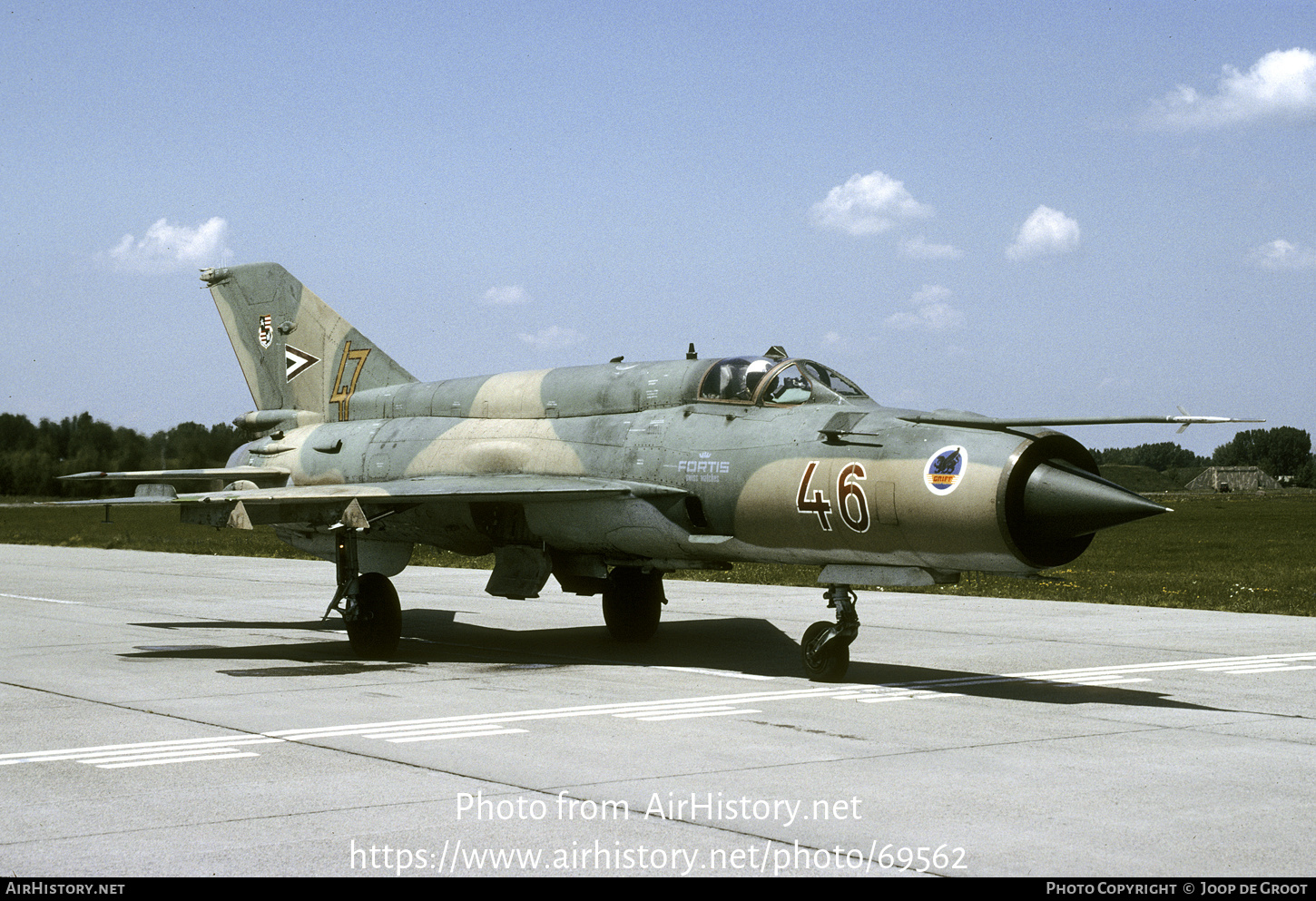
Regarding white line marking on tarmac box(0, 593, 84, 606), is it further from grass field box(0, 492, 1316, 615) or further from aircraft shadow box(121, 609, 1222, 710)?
grass field box(0, 492, 1316, 615)

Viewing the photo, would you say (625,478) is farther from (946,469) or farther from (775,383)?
(946,469)

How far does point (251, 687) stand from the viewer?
1184 centimetres

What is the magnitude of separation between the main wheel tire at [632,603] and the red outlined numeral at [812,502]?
4235 mm

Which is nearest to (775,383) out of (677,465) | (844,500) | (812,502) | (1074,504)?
(677,465)

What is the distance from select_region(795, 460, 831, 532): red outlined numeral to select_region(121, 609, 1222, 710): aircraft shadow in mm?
1519

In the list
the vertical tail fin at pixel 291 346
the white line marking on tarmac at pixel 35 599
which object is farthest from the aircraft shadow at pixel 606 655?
the white line marking on tarmac at pixel 35 599

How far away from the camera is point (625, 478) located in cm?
1354

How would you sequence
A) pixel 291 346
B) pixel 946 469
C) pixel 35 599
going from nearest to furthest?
pixel 946 469
pixel 291 346
pixel 35 599

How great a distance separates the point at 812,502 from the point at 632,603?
178 inches

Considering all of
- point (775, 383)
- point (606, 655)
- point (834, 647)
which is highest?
point (775, 383)

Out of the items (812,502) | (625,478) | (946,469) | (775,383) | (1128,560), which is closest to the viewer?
(946,469)

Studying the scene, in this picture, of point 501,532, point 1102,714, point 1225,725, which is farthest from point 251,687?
point 1225,725
